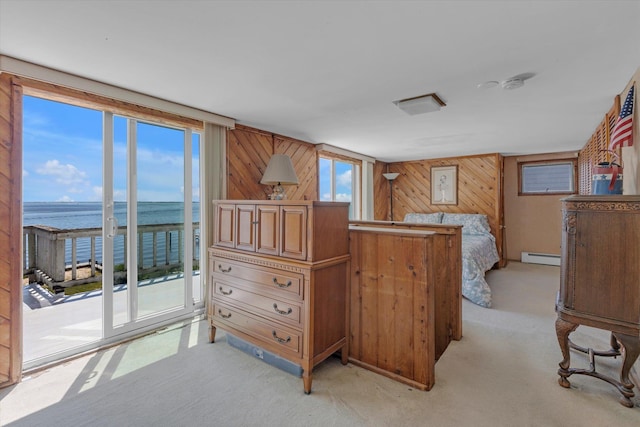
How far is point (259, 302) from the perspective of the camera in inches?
87.7

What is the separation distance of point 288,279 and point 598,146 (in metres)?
4.02

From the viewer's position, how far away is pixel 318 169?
15.0 feet

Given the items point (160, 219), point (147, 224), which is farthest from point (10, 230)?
point (160, 219)

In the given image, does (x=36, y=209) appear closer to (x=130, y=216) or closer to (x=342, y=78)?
(x=130, y=216)

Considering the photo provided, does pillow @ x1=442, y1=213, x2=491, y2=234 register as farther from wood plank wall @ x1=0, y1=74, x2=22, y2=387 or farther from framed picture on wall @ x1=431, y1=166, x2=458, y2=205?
wood plank wall @ x1=0, y1=74, x2=22, y2=387

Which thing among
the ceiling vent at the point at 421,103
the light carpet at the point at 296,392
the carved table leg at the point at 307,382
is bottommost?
the light carpet at the point at 296,392

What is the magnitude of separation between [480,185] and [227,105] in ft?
15.8

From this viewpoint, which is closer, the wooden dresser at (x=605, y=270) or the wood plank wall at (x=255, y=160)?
the wooden dresser at (x=605, y=270)

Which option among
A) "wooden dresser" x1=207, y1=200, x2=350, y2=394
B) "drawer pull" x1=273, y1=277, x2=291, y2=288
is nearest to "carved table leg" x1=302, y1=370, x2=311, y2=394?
"wooden dresser" x1=207, y1=200, x2=350, y2=394

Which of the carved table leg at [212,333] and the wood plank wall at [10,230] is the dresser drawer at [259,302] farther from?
the wood plank wall at [10,230]

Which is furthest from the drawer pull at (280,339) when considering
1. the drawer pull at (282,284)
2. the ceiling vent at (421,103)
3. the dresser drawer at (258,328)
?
the ceiling vent at (421,103)

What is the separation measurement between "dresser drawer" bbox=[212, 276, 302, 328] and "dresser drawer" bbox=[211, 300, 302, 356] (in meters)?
0.06

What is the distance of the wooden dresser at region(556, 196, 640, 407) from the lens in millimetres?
1669

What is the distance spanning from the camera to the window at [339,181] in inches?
195
